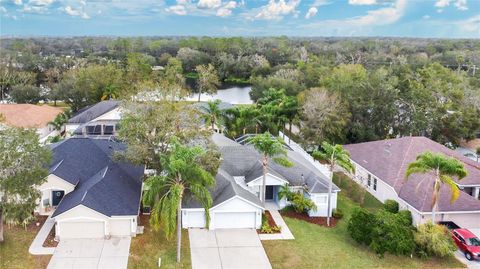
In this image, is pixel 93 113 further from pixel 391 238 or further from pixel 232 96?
pixel 232 96

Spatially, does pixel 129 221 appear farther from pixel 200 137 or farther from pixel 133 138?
pixel 200 137

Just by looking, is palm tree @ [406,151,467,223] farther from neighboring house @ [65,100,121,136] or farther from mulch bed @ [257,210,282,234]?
neighboring house @ [65,100,121,136]

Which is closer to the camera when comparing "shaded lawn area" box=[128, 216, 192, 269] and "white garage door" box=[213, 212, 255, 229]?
"shaded lawn area" box=[128, 216, 192, 269]

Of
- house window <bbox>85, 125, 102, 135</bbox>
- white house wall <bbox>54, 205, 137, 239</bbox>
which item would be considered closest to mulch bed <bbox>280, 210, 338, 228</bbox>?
white house wall <bbox>54, 205, 137, 239</bbox>

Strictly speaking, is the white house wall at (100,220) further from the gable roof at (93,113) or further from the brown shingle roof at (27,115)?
the brown shingle roof at (27,115)

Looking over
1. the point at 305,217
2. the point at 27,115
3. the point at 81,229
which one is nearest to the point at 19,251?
the point at 81,229

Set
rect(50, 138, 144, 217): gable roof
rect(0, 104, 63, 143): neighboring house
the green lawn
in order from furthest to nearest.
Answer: rect(0, 104, 63, 143): neighboring house
rect(50, 138, 144, 217): gable roof
the green lawn

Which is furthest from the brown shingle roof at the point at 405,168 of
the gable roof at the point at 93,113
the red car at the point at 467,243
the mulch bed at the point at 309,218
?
the gable roof at the point at 93,113
